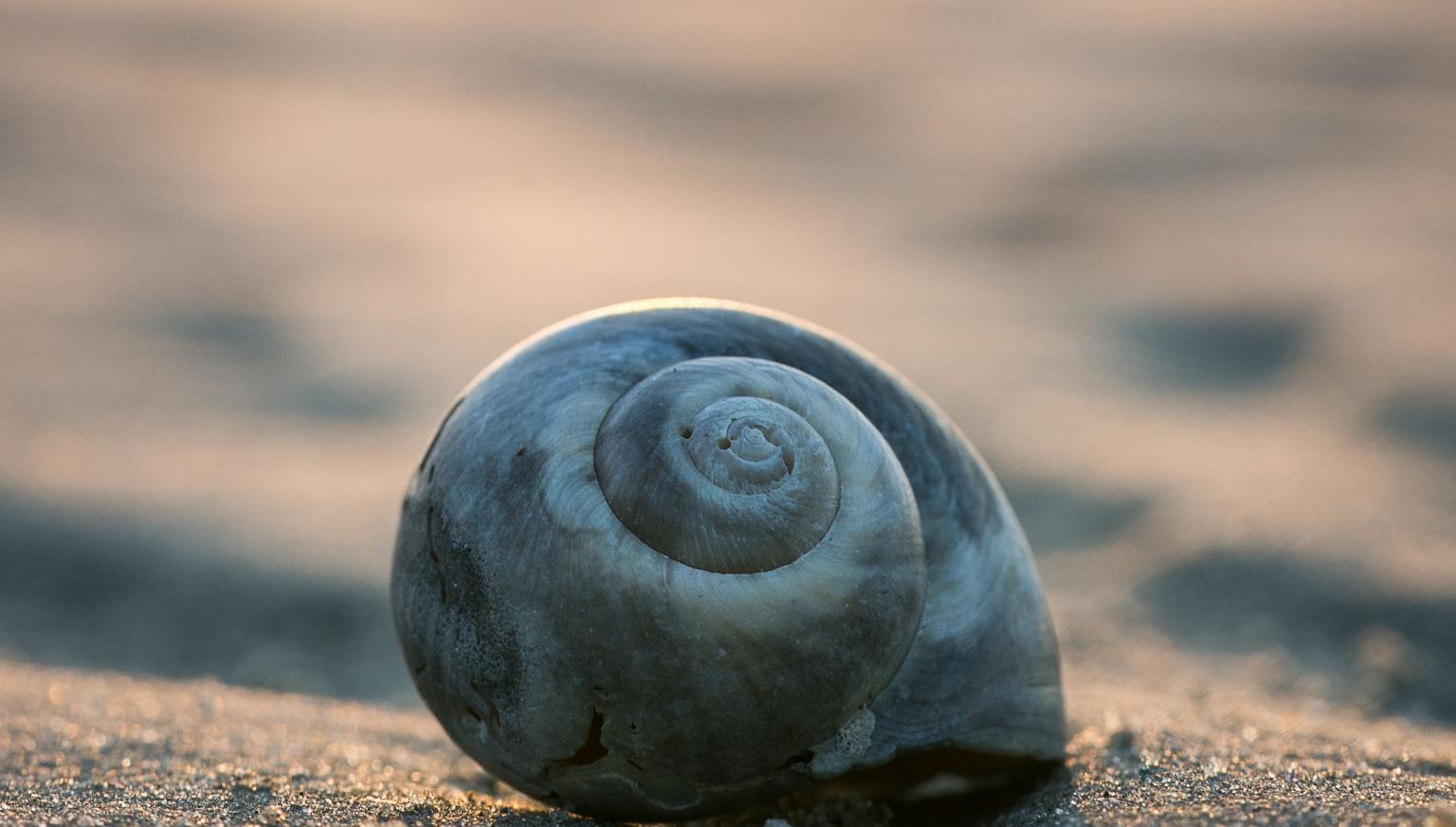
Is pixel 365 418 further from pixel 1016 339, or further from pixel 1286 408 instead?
pixel 1286 408

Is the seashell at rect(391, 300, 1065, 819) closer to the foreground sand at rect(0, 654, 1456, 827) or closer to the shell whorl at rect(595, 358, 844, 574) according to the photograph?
the shell whorl at rect(595, 358, 844, 574)

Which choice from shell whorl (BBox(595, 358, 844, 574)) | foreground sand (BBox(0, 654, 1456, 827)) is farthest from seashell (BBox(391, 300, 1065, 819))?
foreground sand (BBox(0, 654, 1456, 827))

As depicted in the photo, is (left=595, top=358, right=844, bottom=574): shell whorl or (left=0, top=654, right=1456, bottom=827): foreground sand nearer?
(left=595, top=358, right=844, bottom=574): shell whorl

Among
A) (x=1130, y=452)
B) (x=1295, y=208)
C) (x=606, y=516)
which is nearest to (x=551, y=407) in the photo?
(x=606, y=516)

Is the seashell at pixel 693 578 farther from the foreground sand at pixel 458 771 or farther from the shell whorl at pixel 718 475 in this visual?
the foreground sand at pixel 458 771

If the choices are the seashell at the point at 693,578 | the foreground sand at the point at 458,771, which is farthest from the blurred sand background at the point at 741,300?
the seashell at the point at 693,578

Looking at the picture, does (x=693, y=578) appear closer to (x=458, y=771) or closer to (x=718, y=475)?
(x=718, y=475)
